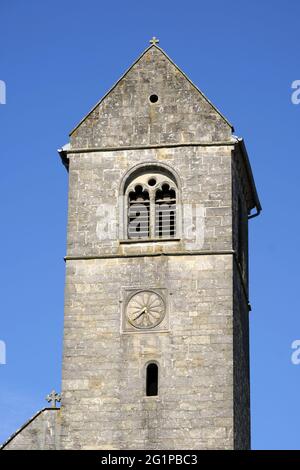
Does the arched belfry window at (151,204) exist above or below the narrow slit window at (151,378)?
above

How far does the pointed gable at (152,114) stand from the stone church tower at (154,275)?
27 mm

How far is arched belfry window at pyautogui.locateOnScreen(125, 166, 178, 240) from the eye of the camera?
210ft

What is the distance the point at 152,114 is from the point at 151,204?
8.48 ft

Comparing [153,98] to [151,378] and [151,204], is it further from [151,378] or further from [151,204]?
[151,378]

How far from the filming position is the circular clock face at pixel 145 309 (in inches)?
2469

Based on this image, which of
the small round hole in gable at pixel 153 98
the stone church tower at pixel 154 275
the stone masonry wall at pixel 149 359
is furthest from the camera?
the small round hole in gable at pixel 153 98

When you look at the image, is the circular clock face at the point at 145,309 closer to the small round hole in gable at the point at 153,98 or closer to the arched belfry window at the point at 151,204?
the arched belfry window at the point at 151,204

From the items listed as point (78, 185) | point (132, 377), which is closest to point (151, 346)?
point (132, 377)

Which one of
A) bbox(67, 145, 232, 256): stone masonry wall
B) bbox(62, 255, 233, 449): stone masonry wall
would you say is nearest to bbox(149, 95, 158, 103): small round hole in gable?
bbox(67, 145, 232, 256): stone masonry wall


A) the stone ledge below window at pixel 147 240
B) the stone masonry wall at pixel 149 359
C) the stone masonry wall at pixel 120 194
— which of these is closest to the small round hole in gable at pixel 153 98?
the stone masonry wall at pixel 120 194

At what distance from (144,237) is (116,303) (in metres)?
2.07

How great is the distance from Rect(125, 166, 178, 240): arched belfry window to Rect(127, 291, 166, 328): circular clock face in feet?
5.87

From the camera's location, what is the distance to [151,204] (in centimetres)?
6419
